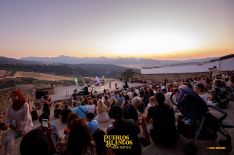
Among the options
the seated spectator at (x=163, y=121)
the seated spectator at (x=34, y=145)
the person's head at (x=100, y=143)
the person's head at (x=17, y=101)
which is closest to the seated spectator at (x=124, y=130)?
the person's head at (x=100, y=143)

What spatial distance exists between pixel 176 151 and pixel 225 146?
979 mm

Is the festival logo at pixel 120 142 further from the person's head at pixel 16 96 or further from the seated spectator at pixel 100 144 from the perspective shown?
A: the person's head at pixel 16 96

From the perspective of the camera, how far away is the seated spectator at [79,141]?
9.14 ft

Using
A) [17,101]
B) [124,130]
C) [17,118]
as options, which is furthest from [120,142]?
[17,101]

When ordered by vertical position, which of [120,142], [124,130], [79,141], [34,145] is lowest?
[120,142]

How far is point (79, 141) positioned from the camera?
279 centimetres

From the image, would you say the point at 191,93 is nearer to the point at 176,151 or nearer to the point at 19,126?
the point at 176,151

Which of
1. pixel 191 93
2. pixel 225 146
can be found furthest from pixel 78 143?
pixel 225 146

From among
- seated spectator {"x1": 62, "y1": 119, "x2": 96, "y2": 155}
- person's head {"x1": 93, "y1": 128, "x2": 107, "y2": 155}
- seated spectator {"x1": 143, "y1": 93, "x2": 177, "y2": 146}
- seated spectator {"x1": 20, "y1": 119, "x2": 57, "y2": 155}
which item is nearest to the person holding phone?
person's head {"x1": 93, "y1": 128, "x2": 107, "y2": 155}

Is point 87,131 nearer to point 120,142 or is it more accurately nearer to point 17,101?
point 120,142

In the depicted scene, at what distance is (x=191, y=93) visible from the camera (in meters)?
4.08

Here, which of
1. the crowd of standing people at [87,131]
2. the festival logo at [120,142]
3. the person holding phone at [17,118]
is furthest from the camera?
the person holding phone at [17,118]

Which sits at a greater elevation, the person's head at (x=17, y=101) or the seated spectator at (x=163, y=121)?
the person's head at (x=17, y=101)

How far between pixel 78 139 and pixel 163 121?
2.31 metres
